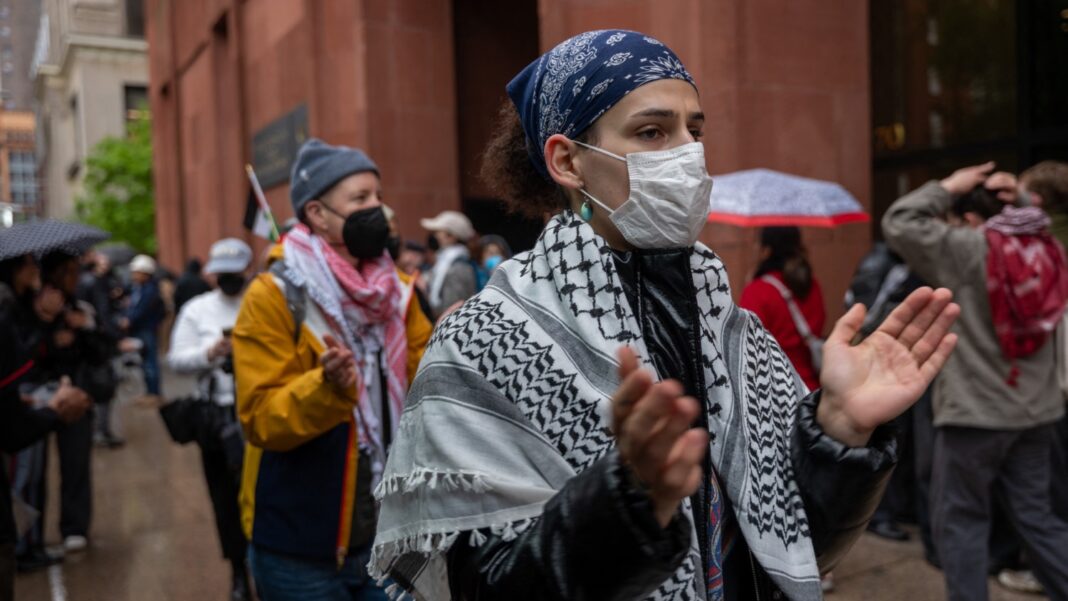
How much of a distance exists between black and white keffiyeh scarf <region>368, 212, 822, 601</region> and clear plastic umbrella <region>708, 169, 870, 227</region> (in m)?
3.56

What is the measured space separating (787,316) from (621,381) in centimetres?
383

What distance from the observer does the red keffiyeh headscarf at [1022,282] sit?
4.11m

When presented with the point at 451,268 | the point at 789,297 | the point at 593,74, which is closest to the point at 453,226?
the point at 451,268

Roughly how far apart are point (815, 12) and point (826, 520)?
6.17 meters

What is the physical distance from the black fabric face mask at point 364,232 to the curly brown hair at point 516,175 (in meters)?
1.25

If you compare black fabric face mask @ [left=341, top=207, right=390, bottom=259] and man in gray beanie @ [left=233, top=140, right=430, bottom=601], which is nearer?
man in gray beanie @ [left=233, top=140, right=430, bottom=601]

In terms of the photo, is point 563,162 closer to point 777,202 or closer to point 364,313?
point 364,313

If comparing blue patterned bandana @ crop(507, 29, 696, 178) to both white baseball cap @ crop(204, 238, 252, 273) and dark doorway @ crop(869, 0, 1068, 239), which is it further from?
dark doorway @ crop(869, 0, 1068, 239)

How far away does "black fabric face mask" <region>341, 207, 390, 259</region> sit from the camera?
10.8 ft

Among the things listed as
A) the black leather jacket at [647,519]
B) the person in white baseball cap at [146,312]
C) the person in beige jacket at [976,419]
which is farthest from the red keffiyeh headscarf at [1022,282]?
the person in white baseball cap at [146,312]

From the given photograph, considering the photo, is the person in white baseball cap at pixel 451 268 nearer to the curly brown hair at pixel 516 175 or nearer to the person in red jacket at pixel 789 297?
the person in red jacket at pixel 789 297

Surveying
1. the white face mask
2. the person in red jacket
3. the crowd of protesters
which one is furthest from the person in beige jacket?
the white face mask

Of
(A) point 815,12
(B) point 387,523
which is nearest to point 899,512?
(A) point 815,12

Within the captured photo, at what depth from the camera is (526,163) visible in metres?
2.05
